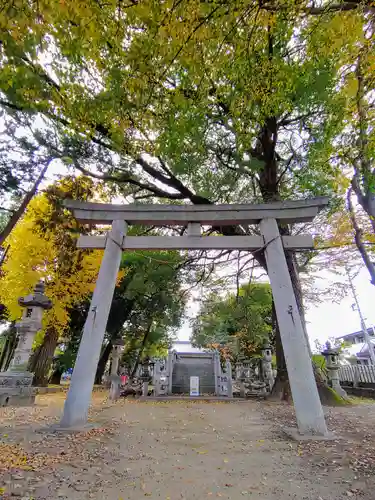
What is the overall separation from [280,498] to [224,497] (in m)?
0.50

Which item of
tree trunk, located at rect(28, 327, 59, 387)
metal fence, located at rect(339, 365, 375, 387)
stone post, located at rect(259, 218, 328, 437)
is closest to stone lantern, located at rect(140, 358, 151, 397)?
tree trunk, located at rect(28, 327, 59, 387)

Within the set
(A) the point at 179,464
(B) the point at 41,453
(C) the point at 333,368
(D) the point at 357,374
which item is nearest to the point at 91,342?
(B) the point at 41,453

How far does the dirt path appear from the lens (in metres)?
2.56

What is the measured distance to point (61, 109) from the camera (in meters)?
5.93

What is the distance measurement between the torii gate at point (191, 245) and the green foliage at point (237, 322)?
5093 millimetres

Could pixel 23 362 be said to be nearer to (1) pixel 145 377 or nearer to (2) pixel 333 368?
(1) pixel 145 377

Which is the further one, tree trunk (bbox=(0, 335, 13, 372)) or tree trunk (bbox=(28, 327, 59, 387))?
tree trunk (bbox=(0, 335, 13, 372))

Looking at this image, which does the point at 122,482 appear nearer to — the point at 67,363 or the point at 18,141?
the point at 18,141

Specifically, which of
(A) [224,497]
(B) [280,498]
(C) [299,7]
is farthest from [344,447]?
(C) [299,7]

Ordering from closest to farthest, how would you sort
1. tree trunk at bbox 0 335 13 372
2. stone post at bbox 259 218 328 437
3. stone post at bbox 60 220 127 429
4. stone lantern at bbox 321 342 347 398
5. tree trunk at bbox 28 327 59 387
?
stone post at bbox 259 218 328 437 → stone post at bbox 60 220 127 429 → stone lantern at bbox 321 342 347 398 → tree trunk at bbox 28 327 59 387 → tree trunk at bbox 0 335 13 372

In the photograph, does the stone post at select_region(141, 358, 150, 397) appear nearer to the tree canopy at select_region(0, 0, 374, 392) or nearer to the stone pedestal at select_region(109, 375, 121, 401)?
the stone pedestal at select_region(109, 375, 121, 401)

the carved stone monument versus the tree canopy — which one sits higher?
the tree canopy

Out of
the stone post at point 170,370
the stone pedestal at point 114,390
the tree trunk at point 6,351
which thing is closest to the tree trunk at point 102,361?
the tree trunk at point 6,351

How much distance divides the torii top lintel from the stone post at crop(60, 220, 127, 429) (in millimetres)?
407
